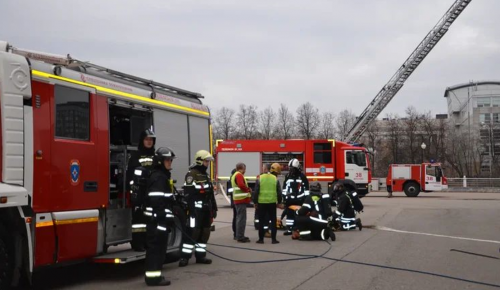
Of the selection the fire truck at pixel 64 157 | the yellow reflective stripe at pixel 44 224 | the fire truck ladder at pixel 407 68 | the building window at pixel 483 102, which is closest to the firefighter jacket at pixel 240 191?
the fire truck at pixel 64 157

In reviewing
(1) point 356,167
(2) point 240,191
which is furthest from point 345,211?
(1) point 356,167

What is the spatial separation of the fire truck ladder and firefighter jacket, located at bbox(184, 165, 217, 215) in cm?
3375

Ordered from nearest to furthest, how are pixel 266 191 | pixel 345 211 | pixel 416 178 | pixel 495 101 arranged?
pixel 266 191
pixel 345 211
pixel 416 178
pixel 495 101

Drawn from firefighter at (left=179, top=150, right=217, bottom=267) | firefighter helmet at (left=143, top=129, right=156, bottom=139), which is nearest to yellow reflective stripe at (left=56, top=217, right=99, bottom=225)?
firefighter helmet at (left=143, top=129, right=156, bottom=139)

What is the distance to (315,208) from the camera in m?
12.4

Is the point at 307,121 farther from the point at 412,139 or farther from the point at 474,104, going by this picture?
the point at 474,104

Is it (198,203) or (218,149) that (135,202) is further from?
(218,149)

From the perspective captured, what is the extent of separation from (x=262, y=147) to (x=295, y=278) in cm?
1973

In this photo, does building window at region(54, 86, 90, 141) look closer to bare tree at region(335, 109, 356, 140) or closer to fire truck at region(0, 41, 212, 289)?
fire truck at region(0, 41, 212, 289)

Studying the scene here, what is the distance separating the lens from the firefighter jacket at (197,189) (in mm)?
9289

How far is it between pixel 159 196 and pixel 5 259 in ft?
6.97

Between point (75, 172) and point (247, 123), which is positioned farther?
point (247, 123)

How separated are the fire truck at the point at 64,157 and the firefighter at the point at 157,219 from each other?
49 cm

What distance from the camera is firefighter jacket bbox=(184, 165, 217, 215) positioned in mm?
9289
